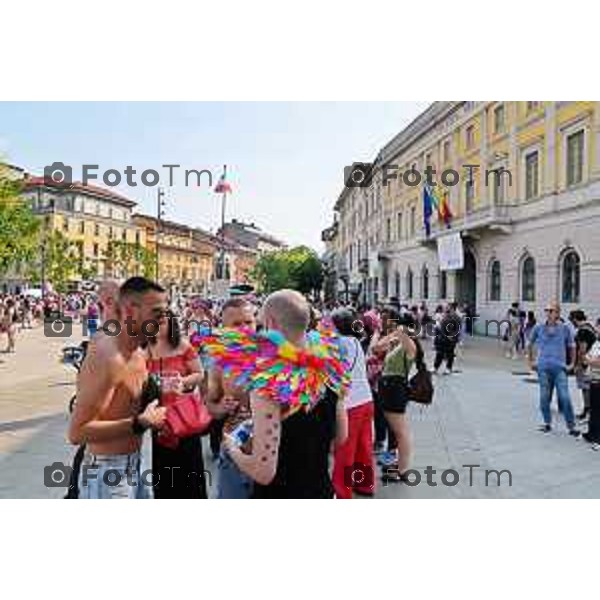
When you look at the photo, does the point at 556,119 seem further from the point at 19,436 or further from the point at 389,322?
the point at 19,436

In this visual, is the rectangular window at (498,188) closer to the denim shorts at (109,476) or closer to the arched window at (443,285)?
the arched window at (443,285)

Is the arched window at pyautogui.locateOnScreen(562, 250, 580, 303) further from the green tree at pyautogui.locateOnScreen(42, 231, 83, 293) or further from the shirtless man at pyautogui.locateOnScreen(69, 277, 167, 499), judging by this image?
the green tree at pyautogui.locateOnScreen(42, 231, 83, 293)

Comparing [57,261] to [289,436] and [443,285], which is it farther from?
[289,436]

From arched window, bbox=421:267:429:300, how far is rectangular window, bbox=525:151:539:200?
9771 mm

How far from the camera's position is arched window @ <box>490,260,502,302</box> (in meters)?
25.8

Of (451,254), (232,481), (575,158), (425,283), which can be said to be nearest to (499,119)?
(575,158)

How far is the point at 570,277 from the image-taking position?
20625 millimetres

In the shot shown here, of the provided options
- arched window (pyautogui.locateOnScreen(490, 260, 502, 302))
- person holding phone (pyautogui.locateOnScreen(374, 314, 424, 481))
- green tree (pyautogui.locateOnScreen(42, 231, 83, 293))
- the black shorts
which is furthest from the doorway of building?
green tree (pyautogui.locateOnScreen(42, 231, 83, 293))

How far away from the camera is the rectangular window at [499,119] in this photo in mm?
24636

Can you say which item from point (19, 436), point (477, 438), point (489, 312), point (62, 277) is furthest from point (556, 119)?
point (62, 277)

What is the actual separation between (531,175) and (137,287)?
22.7 meters
